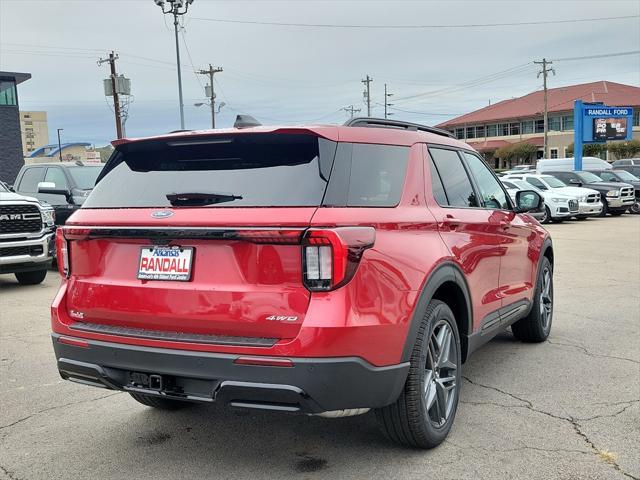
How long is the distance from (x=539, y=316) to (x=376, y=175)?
10.4 feet

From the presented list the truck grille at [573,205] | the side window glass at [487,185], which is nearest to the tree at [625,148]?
the truck grille at [573,205]

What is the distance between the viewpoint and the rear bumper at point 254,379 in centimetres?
279

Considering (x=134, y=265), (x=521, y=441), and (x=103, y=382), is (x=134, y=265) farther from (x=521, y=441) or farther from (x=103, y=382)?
(x=521, y=441)

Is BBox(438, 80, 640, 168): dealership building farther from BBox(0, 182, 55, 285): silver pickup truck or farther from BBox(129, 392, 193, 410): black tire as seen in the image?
BBox(129, 392, 193, 410): black tire

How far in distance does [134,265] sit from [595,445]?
107 inches

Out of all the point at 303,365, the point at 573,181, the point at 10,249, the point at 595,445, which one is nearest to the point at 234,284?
the point at 303,365

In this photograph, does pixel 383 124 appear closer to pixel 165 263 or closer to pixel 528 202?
pixel 165 263

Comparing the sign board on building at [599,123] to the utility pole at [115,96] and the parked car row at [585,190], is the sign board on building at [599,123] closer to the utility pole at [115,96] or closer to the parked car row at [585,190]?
the parked car row at [585,190]

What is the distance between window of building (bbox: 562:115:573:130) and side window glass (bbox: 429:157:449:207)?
70.8 metres

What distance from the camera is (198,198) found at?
10.2ft

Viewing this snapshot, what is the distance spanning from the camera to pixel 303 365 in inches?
109

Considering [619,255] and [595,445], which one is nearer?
[595,445]

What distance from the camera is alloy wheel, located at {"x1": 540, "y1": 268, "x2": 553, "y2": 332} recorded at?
5844 mm

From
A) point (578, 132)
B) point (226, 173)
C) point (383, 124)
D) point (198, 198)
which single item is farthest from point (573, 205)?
point (198, 198)
